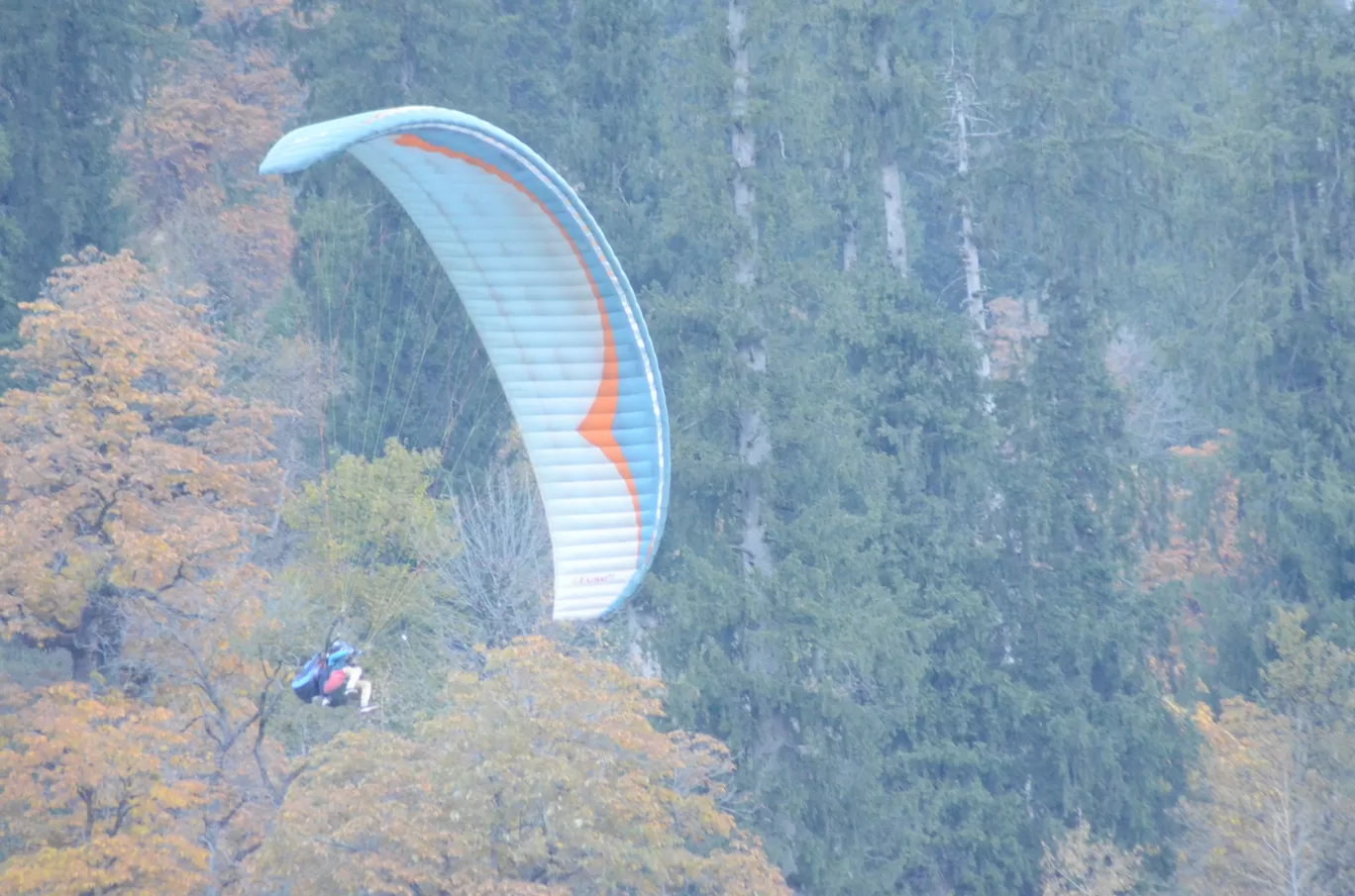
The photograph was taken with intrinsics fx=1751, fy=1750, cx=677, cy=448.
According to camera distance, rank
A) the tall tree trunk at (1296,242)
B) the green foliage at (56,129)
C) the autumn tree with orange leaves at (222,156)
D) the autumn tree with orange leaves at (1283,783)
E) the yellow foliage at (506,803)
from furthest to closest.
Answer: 1. the autumn tree with orange leaves at (222,156)
2. the tall tree trunk at (1296,242)
3. the green foliage at (56,129)
4. the autumn tree with orange leaves at (1283,783)
5. the yellow foliage at (506,803)

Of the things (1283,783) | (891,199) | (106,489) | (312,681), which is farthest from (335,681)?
(891,199)

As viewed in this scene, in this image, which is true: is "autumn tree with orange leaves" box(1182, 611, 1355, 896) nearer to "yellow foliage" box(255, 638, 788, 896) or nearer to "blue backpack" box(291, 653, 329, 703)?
"yellow foliage" box(255, 638, 788, 896)

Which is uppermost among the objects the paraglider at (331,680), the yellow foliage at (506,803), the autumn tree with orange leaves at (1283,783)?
the paraglider at (331,680)

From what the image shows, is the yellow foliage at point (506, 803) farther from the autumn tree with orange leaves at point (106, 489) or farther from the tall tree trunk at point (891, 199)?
the tall tree trunk at point (891, 199)

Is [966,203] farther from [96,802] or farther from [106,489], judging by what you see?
[96,802]

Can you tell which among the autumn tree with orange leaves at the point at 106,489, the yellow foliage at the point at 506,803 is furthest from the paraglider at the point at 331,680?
the autumn tree with orange leaves at the point at 106,489

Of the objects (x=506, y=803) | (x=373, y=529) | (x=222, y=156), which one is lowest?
(x=506, y=803)
